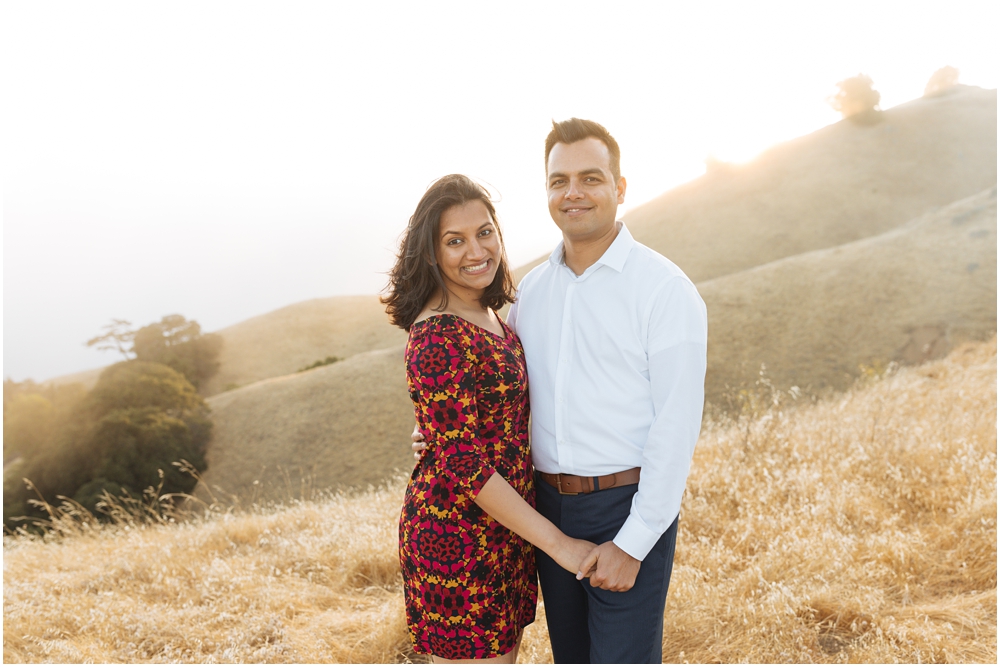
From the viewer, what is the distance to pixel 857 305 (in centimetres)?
2086

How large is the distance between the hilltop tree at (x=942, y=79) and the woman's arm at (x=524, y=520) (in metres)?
75.7

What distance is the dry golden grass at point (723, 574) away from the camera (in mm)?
3254

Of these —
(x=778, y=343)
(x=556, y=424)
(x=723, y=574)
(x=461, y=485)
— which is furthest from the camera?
(x=778, y=343)

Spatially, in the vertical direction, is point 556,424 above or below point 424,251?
below

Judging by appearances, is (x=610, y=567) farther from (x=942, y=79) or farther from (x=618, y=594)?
(x=942, y=79)

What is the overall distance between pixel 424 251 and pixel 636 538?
1.31m

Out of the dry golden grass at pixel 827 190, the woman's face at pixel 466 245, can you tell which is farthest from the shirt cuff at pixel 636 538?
the dry golden grass at pixel 827 190

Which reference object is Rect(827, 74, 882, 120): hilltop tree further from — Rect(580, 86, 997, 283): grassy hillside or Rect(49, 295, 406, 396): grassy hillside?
Rect(49, 295, 406, 396): grassy hillside

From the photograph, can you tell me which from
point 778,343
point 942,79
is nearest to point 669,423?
point 778,343

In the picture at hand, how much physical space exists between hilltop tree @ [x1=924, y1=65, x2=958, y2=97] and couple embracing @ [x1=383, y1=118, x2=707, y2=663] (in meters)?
75.1

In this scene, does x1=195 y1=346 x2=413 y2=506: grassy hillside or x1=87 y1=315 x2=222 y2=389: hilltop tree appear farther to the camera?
x1=87 y1=315 x2=222 y2=389: hilltop tree

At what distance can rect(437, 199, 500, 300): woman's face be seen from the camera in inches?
91.1

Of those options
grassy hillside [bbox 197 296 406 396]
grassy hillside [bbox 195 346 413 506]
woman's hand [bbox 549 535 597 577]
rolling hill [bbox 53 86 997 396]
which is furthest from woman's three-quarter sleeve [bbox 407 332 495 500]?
grassy hillside [bbox 197 296 406 396]

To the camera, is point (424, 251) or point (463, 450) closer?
point (463, 450)
